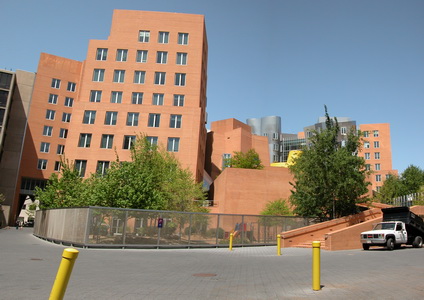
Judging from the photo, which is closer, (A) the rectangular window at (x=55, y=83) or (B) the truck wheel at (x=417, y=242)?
(B) the truck wheel at (x=417, y=242)

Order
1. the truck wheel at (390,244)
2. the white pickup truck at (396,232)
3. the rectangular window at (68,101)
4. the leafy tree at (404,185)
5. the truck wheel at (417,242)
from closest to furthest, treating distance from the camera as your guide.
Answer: the truck wheel at (390,244), the white pickup truck at (396,232), the truck wheel at (417,242), the leafy tree at (404,185), the rectangular window at (68,101)

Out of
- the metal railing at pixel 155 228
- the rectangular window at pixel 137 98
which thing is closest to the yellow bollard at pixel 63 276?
the metal railing at pixel 155 228

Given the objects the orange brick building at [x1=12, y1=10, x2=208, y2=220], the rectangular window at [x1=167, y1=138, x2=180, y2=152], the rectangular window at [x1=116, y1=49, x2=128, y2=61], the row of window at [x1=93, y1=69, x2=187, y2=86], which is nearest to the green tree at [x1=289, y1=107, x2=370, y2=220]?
the orange brick building at [x1=12, y1=10, x2=208, y2=220]

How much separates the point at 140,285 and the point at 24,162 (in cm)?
6033

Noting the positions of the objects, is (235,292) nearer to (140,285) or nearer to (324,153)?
(140,285)

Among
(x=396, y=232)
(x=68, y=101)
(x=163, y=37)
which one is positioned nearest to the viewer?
(x=396, y=232)

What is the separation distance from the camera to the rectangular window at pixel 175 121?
50.5m

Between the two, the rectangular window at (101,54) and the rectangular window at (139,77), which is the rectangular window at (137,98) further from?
the rectangular window at (101,54)

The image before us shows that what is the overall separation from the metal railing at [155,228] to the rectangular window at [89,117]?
27.8 metres

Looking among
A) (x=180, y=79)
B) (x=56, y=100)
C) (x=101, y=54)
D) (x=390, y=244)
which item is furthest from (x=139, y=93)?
(x=390, y=244)

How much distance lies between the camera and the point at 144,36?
55.0 meters

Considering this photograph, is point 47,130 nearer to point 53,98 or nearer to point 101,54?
point 53,98

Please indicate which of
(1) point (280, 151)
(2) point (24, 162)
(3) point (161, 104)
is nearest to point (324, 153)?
(3) point (161, 104)

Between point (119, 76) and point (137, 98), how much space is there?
473 cm
